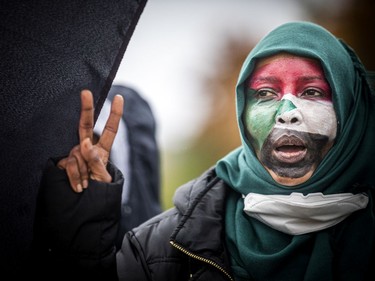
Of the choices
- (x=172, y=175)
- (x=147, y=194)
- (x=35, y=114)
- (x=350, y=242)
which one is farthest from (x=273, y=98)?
(x=172, y=175)

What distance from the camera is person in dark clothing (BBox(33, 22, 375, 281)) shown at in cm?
138

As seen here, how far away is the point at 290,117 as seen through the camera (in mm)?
1612

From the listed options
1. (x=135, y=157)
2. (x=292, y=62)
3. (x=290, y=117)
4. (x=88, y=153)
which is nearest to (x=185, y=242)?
(x=88, y=153)

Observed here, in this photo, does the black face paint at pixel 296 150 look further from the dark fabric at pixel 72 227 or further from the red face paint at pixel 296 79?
the dark fabric at pixel 72 227

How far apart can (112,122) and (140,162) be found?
2042mm

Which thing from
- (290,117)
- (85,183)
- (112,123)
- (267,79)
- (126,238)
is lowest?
(126,238)

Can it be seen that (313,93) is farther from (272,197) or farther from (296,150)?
(272,197)

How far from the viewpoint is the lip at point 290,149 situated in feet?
5.26

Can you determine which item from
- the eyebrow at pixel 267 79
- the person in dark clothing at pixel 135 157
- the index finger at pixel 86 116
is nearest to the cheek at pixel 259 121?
the eyebrow at pixel 267 79

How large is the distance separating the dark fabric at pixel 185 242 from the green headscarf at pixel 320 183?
0.26 ft

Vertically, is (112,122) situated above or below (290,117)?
below

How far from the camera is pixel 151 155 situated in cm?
353

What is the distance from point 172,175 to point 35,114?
10.3 metres

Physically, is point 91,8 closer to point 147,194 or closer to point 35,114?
point 35,114
